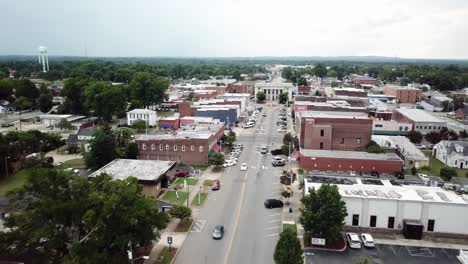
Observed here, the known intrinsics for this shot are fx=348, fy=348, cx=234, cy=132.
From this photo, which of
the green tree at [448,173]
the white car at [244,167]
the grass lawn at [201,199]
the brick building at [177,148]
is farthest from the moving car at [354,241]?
the brick building at [177,148]

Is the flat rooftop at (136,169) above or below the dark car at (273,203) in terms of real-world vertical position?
above

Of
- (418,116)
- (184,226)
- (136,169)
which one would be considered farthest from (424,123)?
(184,226)

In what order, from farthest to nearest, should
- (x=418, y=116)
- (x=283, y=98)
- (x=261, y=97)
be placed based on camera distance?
(x=261, y=97) < (x=283, y=98) < (x=418, y=116)

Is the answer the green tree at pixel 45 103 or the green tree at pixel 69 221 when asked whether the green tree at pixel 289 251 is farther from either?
the green tree at pixel 45 103

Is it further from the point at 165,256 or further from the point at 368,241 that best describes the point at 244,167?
the point at 165,256

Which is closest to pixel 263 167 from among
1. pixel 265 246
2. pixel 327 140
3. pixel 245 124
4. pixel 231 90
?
pixel 327 140

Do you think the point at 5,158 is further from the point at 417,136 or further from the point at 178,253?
the point at 417,136

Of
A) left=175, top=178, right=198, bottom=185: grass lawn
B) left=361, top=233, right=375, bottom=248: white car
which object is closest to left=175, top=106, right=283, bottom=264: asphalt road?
left=175, top=178, right=198, bottom=185: grass lawn
